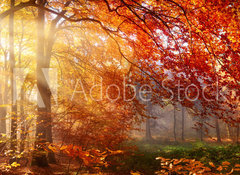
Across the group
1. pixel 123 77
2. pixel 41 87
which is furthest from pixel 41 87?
pixel 123 77

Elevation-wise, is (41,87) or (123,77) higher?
(123,77)

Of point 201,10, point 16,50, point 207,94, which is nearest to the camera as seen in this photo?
point 201,10

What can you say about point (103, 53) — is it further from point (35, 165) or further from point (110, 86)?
point (35, 165)

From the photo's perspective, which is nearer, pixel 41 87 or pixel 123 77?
pixel 123 77

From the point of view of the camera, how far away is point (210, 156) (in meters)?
10.4

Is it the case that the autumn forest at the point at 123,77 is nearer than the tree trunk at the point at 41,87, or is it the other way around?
the autumn forest at the point at 123,77

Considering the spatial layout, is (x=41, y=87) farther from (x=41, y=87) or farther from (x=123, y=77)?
(x=123, y=77)

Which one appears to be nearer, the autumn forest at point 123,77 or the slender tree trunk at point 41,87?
the autumn forest at point 123,77

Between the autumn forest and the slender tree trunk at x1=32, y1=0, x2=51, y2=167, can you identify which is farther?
the slender tree trunk at x1=32, y1=0, x2=51, y2=167

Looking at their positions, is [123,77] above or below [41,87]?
above

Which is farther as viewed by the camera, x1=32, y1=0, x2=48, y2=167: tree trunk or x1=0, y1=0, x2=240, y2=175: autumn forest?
x1=32, y1=0, x2=48, y2=167: tree trunk

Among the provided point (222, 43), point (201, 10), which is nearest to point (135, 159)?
point (222, 43)

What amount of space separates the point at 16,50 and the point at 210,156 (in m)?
13.6

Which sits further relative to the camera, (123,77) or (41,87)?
(41,87)
